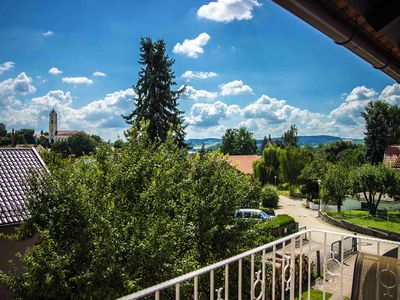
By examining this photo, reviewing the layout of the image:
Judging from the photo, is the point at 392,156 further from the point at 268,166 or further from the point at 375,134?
the point at 268,166

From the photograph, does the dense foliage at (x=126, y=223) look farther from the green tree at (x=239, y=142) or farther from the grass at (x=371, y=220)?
the green tree at (x=239, y=142)

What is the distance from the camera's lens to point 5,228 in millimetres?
10922

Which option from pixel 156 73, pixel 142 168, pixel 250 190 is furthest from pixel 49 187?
pixel 156 73

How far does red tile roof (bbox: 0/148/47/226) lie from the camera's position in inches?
440

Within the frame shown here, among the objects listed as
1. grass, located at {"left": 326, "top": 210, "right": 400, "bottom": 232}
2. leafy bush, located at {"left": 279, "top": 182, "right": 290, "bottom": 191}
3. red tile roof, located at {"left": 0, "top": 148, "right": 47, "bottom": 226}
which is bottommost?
grass, located at {"left": 326, "top": 210, "right": 400, "bottom": 232}

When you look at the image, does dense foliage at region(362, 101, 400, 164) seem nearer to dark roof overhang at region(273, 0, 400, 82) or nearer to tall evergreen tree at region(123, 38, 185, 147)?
tall evergreen tree at region(123, 38, 185, 147)

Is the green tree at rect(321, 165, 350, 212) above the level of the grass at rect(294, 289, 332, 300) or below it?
above

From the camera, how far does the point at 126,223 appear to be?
8672 mm

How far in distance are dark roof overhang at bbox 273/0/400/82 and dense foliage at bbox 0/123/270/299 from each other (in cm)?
620

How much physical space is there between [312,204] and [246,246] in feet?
78.8

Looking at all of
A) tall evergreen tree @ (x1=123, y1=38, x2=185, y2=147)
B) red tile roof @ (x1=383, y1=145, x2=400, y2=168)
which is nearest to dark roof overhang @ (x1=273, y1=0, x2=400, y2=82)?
tall evergreen tree @ (x1=123, y1=38, x2=185, y2=147)

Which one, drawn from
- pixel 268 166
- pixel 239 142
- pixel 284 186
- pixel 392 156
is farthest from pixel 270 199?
pixel 239 142

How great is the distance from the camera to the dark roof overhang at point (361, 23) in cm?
182

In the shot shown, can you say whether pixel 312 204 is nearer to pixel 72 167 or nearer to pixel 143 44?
pixel 143 44
